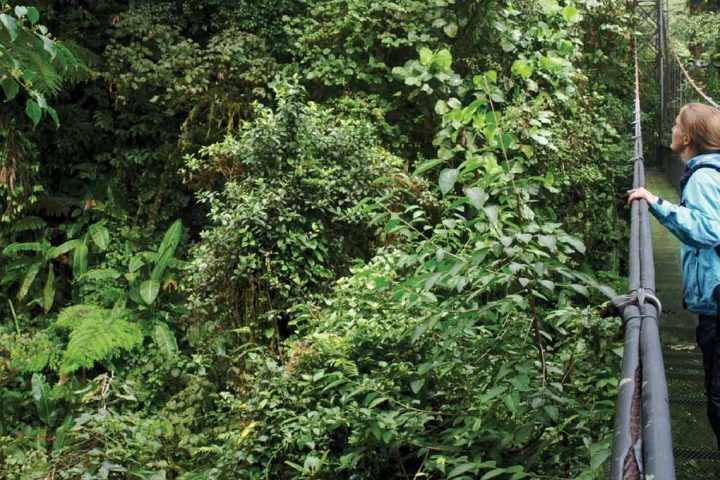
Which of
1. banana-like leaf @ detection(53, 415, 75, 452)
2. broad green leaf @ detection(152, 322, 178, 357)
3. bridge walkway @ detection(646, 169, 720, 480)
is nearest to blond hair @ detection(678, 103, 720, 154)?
bridge walkway @ detection(646, 169, 720, 480)

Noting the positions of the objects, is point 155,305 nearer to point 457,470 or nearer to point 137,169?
point 137,169

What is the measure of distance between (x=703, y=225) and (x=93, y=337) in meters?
5.66

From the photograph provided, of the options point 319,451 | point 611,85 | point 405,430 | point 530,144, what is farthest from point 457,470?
point 611,85

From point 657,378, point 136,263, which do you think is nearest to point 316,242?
point 136,263

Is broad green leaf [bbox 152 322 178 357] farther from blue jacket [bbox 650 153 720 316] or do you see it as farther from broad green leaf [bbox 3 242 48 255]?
blue jacket [bbox 650 153 720 316]

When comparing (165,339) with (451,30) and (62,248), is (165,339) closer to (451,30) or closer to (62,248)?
(62,248)

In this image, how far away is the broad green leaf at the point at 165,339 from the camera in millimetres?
7125

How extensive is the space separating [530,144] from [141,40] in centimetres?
479

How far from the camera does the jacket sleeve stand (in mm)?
2697

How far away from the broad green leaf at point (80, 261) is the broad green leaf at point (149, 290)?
2.92ft

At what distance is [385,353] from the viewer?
4.27 metres

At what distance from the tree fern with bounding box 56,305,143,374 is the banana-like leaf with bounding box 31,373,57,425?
24cm

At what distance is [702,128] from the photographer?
2.87 metres

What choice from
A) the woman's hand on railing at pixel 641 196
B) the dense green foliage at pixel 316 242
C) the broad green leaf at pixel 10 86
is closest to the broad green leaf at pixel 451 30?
the dense green foliage at pixel 316 242
